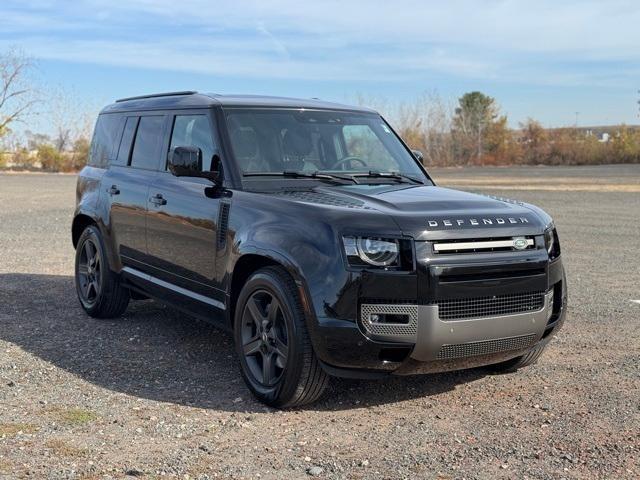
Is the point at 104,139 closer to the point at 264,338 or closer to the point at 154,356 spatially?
the point at 154,356

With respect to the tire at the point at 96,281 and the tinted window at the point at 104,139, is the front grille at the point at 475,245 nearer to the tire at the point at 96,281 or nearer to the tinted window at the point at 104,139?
the tire at the point at 96,281

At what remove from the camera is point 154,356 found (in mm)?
6434

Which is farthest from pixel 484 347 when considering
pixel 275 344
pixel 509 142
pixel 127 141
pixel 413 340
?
pixel 509 142

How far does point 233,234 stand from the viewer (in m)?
5.43

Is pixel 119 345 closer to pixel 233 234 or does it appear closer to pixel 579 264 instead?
pixel 233 234

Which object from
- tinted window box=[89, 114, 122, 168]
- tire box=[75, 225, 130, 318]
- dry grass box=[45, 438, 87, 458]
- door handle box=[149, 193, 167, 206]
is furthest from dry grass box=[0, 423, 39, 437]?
tinted window box=[89, 114, 122, 168]

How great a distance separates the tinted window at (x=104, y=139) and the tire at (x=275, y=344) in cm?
306

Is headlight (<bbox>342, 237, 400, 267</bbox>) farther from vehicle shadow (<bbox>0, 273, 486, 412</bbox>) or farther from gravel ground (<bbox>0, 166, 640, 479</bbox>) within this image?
vehicle shadow (<bbox>0, 273, 486, 412</bbox>)

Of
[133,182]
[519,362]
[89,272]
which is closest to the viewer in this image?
[519,362]

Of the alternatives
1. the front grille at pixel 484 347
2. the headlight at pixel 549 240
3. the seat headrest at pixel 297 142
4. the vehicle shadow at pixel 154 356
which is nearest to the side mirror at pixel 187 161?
the seat headrest at pixel 297 142

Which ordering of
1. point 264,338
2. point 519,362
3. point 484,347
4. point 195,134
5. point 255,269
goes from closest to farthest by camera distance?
point 484,347, point 264,338, point 255,269, point 519,362, point 195,134

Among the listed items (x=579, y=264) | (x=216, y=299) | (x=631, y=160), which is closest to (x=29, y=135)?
(x=631, y=160)

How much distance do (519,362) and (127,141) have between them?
3.97m

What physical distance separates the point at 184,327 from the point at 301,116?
2.39 meters
